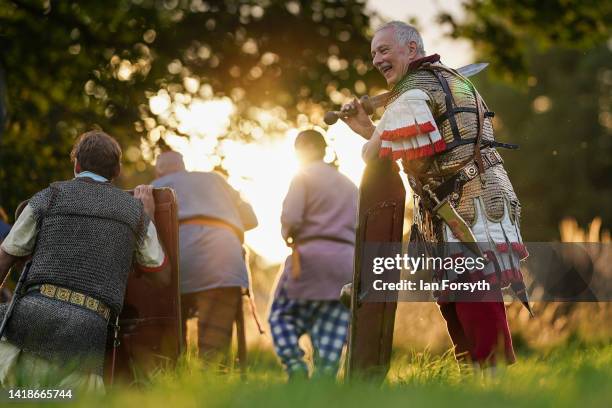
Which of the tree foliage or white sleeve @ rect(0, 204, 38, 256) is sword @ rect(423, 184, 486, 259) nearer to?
white sleeve @ rect(0, 204, 38, 256)

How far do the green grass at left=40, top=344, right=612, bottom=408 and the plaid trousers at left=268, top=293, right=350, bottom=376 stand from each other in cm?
279

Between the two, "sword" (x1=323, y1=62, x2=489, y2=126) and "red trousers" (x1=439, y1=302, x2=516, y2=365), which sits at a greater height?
"sword" (x1=323, y1=62, x2=489, y2=126)

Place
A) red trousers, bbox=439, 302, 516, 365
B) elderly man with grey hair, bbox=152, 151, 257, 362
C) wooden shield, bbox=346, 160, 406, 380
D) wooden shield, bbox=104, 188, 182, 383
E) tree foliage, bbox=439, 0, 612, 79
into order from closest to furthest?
1. red trousers, bbox=439, 302, 516, 365
2. wooden shield, bbox=346, 160, 406, 380
3. wooden shield, bbox=104, 188, 182, 383
4. elderly man with grey hair, bbox=152, 151, 257, 362
5. tree foliage, bbox=439, 0, 612, 79

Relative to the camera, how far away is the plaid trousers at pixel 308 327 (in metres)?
7.08

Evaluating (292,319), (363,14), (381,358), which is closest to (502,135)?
(363,14)

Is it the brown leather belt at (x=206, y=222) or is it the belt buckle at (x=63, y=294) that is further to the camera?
the brown leather belt at (x=206, y=222)

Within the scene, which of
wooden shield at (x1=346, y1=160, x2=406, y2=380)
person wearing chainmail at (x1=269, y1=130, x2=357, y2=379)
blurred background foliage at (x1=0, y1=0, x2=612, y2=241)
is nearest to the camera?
wooden shield at (x1=346, y1=160, x2=406, y2=380)

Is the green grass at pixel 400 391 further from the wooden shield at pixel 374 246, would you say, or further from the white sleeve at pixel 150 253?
the white sleeve at pixel 150 253

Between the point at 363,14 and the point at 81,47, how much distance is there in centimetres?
298

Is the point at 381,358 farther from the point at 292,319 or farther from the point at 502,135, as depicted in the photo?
the point at 502,135

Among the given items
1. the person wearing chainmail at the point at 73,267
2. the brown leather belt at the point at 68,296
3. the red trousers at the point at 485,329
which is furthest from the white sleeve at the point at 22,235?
the red trousers at the point at 485,329

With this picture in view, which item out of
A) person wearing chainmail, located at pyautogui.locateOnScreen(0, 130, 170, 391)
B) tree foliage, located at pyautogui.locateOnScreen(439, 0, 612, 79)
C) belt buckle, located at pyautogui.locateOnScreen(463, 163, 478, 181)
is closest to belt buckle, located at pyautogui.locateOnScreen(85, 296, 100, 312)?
person wearing chainmail, located at pyautogui.locateOnScreen(0, 130, 170, 391)

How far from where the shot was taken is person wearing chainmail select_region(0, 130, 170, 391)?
4.40 meters

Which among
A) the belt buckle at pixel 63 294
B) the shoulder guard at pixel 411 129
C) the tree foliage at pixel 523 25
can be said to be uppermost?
the tree foliage at pixel 523 25
